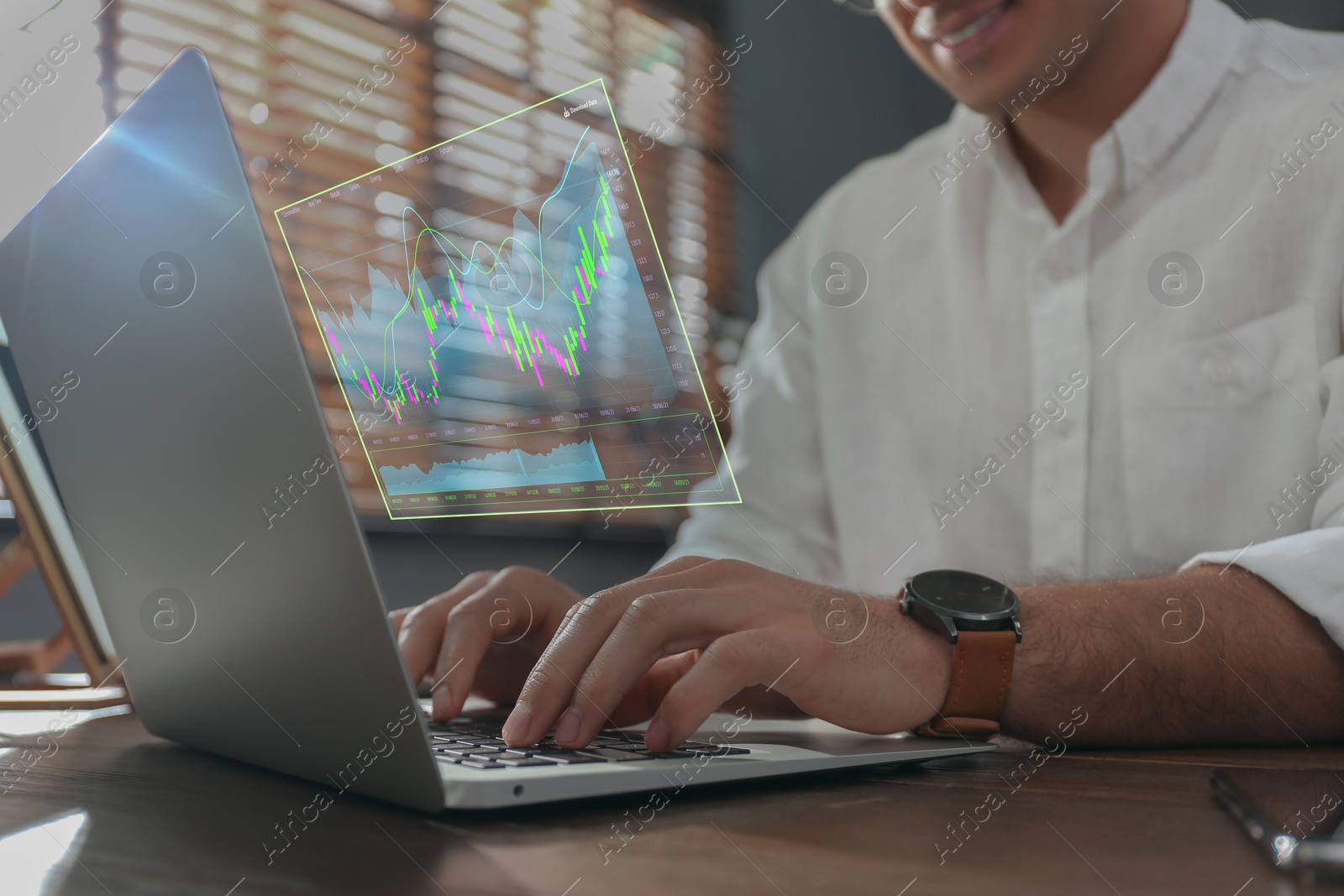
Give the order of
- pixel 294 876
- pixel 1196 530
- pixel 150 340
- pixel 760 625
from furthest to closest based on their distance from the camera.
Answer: pixel 1196 530, pixel 760 625, pixel 150 340, pixel 294 876

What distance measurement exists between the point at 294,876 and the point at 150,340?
230 millimetres

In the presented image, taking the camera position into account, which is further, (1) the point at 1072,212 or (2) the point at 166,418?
(1) the point at 1072,212

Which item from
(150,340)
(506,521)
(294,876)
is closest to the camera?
(294,876)

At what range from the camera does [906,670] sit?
21.0 inches

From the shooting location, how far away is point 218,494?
0.36m

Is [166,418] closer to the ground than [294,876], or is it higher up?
higher up

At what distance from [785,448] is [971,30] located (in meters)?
0.58

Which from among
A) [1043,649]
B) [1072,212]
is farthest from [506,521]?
[1043,649]

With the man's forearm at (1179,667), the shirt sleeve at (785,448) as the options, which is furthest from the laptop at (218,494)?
the shirt sleeve at (785,448)

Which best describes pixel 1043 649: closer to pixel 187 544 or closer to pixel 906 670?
pixel 906 670

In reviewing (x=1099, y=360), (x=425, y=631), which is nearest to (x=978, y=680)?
(x=425, y=631)

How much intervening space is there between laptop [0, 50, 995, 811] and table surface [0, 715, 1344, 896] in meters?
0.02
